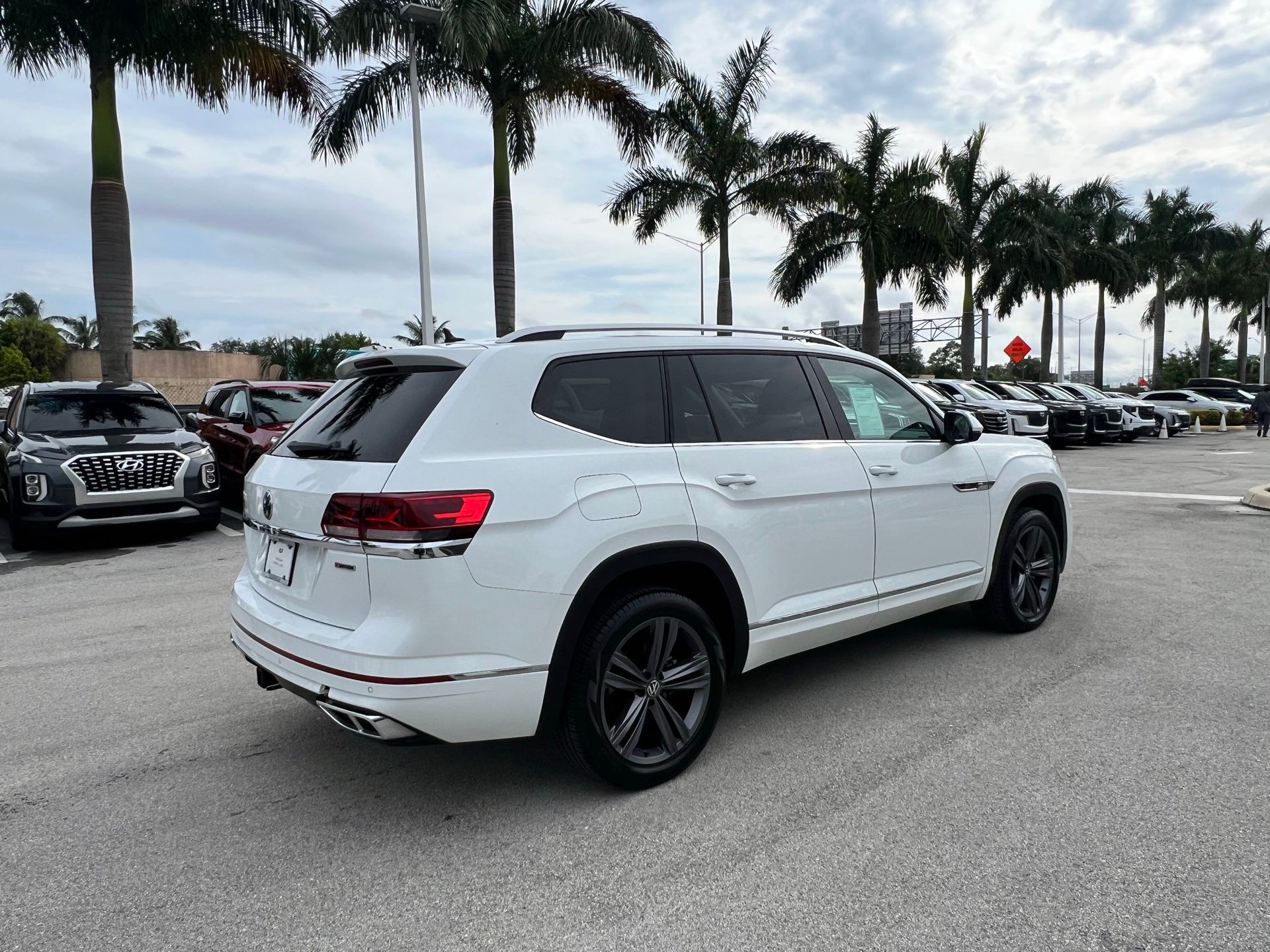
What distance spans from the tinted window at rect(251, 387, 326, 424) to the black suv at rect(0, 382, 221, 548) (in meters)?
1.48

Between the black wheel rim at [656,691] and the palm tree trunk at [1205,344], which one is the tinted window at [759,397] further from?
the palm tree trunk at [1205,344]

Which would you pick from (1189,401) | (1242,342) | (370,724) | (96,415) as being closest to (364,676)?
(370,724)

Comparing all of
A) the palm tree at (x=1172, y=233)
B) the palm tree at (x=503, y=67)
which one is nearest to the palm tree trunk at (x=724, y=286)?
the palm tree at (x=503, y=67)

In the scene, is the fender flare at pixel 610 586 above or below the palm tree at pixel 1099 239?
below

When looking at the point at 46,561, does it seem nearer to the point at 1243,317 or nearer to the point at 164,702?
the point at 164,702

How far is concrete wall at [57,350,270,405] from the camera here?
50.5 m

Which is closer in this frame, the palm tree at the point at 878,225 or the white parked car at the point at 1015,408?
the white parked car at the point at 1015,408

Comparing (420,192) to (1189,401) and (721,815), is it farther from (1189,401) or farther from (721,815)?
(1189,401)

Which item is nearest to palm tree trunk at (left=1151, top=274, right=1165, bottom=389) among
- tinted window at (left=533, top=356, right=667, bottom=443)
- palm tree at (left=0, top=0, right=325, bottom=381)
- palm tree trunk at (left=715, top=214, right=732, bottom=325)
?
palm tree trunk at (left=715, top=214, right=732, bottom=325)

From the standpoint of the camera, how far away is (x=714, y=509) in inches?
138

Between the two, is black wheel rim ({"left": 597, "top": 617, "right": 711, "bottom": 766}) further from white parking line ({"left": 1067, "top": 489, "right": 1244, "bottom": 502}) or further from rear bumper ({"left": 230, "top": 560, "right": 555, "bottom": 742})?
white parking line ({"left": 1067, "top": 489, "right": 1244, "bottom": 502})

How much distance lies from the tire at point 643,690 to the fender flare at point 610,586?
70 millimetres

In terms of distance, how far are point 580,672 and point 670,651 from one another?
44cm

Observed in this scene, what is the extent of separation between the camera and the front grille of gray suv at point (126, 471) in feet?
27.9
